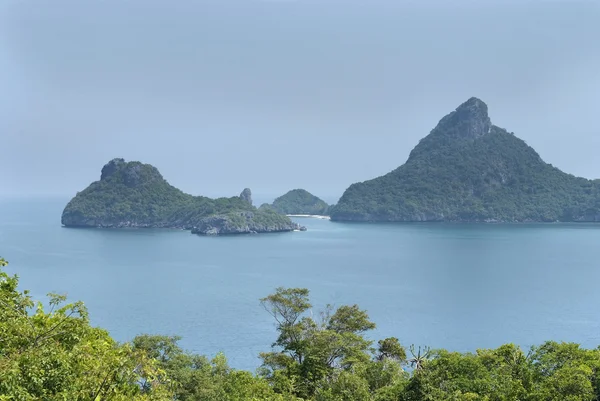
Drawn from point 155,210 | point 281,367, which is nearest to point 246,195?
point 155,210

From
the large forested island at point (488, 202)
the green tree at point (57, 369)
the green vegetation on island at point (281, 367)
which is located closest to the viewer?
the green tree at point (57, 369)

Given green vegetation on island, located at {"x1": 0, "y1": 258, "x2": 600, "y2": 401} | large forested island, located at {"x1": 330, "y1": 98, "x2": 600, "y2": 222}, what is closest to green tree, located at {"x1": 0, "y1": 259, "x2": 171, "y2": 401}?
green vegetation on island, located at {"x1": 0, "y1": 258, "x2": 600, "y2": 401}

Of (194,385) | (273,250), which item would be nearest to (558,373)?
(194,385)

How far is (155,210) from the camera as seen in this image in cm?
16100

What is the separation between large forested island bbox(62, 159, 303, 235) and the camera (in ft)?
486

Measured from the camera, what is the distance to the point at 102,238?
410ft

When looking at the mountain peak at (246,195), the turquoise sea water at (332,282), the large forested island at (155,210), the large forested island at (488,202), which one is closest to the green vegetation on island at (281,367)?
the turquoise sea water at (332,282)

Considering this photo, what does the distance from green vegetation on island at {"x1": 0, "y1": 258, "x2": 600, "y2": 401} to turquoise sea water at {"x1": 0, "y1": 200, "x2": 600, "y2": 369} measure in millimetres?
13031

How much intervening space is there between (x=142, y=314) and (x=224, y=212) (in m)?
98.3

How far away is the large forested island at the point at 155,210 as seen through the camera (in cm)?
14812

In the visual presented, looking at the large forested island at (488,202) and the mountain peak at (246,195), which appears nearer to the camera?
the large forested island at (488,202)

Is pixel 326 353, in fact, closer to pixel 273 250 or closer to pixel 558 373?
pixel 558 373

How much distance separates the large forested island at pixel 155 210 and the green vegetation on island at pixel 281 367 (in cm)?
11694

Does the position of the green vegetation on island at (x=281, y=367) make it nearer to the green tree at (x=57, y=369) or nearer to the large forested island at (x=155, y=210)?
the green tree at (x=57, y=369)
